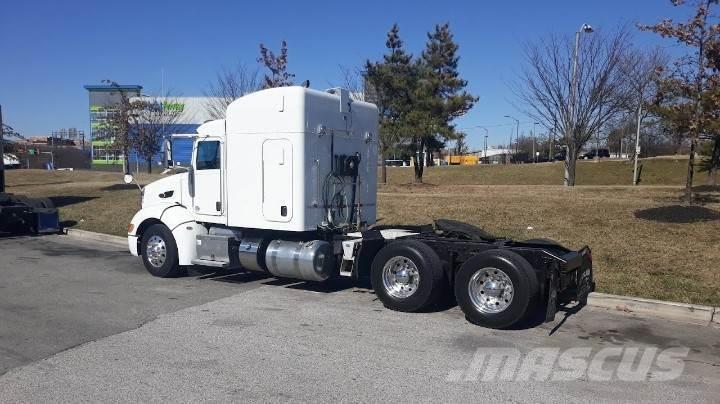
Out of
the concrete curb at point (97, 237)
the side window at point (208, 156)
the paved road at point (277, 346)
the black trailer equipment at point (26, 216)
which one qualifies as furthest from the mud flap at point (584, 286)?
the black trailer equipment at point (26, 216)

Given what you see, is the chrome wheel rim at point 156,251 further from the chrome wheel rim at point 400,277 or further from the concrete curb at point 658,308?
the concrete curb at point 658,308

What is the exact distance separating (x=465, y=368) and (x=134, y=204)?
17440 millimetres

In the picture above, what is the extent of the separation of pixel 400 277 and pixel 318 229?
1692 millimetres

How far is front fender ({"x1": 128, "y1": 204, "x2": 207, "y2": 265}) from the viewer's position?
9.91 meters

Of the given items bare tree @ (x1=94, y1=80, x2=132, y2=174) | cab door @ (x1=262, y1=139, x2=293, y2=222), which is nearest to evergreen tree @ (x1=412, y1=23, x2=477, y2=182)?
bare tree @ (x1=94, y1=80, x2=132, y2=174)

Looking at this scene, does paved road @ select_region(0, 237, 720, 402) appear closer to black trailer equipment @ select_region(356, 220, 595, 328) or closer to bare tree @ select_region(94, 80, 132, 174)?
black trailer equipment @ select_region(356, 220, 595, 328)

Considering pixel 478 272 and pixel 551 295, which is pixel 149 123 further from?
pixel 551 295

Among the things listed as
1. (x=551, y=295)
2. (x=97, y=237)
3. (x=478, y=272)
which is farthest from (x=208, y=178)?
(x=97, y=237)

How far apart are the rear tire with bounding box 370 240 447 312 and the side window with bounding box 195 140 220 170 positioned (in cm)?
331

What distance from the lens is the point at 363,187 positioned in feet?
32.2

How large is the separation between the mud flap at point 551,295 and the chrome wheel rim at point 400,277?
1.65 metres

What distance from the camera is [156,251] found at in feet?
33.3

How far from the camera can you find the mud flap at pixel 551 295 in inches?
261

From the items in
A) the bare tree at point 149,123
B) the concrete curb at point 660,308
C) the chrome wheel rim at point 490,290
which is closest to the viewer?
the chrome wheel rim at point 490,290
